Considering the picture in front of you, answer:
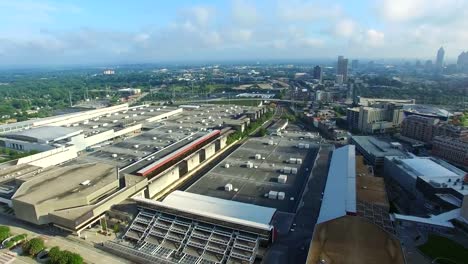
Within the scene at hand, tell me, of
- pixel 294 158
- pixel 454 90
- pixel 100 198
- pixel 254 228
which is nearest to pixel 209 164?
pixel 294 158

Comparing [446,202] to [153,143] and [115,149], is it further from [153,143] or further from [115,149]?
[115,149]

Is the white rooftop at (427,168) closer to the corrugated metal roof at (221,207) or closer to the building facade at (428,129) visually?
the building facade at (428,129)

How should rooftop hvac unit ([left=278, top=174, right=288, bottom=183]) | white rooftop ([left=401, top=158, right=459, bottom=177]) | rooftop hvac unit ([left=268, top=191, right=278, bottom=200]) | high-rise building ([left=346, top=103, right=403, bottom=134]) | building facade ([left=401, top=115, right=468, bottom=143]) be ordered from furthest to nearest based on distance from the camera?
high-rise building ([left=346, top=103, right=403, bottom=134])
building facade ([left=401, top=115, right=468, bottom=143])
white rooftop ([left=401, top=158, right=459, bottom=177])
rooftop hvac unit ([left=278, top=174, right=288, bottom=183])
rooftop hvac unit ([left=268, top=191, right=278, bottom=200])

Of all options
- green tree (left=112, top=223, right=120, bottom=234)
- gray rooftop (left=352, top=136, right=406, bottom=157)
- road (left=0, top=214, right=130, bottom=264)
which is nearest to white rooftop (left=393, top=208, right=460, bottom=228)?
gray rooftop (left=352, top=136, right=406, bottom=157)

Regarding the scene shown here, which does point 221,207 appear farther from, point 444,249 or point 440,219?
point 440,219

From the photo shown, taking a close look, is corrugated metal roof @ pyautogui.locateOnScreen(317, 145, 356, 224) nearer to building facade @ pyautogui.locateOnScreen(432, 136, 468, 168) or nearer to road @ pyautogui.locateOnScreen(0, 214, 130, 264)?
road @ pyautogui.locateOnScreen(0, 214, 130, 264)

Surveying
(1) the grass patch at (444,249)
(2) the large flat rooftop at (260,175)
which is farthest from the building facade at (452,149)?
(1) the grass patch at (444,249)
